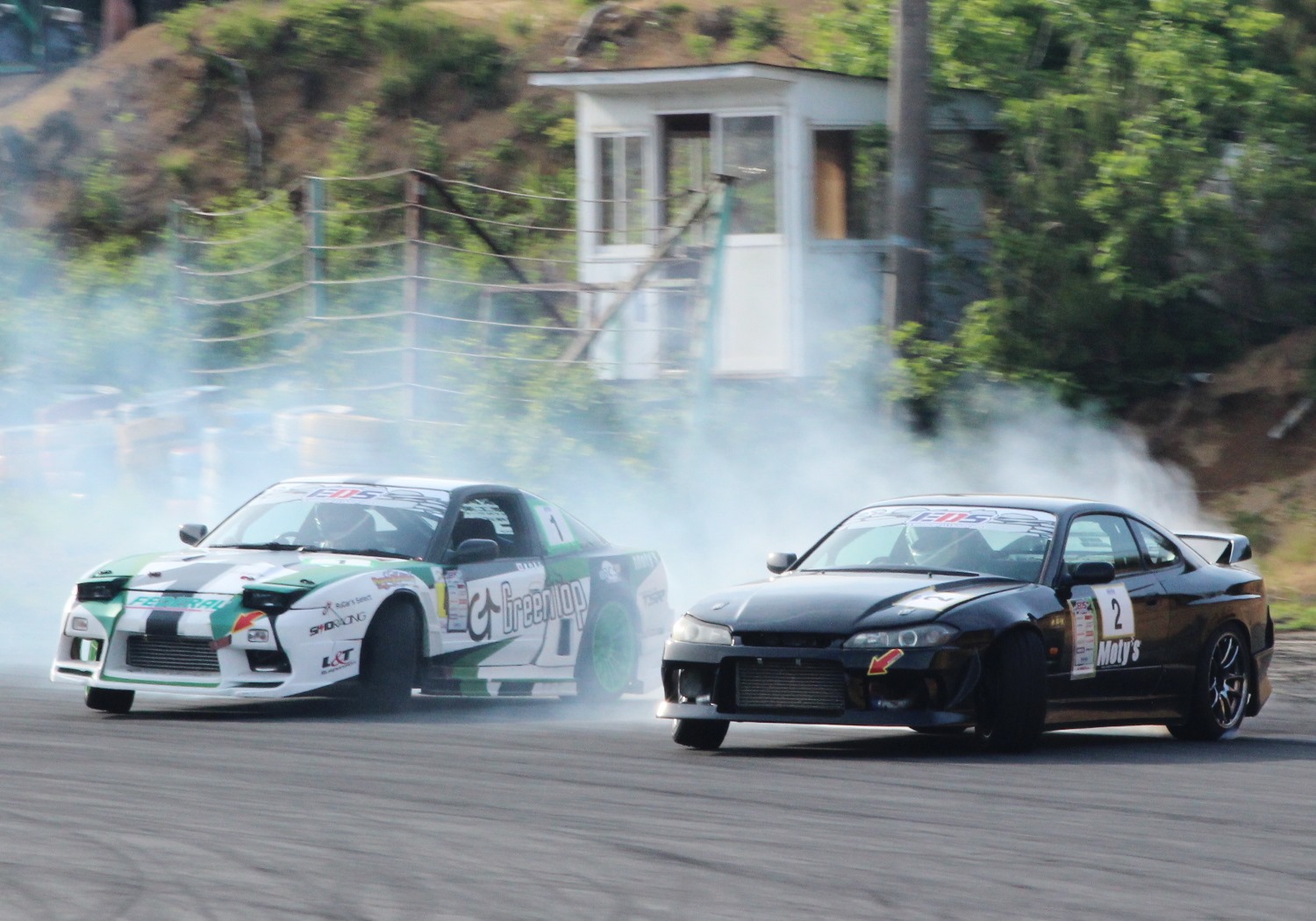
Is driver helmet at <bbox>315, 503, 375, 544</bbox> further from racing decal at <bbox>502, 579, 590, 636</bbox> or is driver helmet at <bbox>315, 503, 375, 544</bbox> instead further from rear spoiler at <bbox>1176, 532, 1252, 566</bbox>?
rear spoiler at <bbox>1176, 532, 1252, 566</bbox>

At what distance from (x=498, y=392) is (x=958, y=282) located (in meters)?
5.94

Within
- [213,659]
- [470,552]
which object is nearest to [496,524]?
[470,552]

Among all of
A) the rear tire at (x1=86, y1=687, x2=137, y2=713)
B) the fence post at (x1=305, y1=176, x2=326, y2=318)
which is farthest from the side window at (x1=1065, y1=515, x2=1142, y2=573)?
the fence post at (x1=305, y1=176, x2=326, y2=318)

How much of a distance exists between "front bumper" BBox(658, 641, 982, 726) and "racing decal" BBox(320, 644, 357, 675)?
7.73 feet

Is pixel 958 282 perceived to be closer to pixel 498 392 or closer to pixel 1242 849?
pixel 498 392

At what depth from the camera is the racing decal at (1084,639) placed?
9141mm

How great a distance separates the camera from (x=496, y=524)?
11820mm

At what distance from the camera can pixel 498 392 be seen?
1934 centimetres

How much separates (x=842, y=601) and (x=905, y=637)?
0.40 metres

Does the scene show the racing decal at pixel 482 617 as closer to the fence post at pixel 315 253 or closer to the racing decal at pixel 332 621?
the racing decal at pixel 332 621

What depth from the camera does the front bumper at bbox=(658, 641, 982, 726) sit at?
8398mm

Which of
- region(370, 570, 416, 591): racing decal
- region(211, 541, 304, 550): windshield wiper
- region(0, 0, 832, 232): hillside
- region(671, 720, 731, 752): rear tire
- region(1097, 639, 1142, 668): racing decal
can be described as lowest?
region(671, 720, 731, 752): rear tire

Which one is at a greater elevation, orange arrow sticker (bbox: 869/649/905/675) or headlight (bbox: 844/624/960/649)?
headlight (bbox: 844/624/960/649)

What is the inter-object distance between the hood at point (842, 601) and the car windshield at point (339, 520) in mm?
2651
